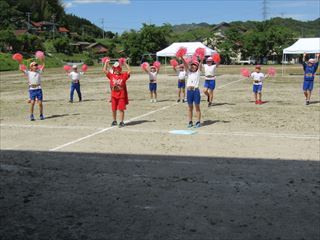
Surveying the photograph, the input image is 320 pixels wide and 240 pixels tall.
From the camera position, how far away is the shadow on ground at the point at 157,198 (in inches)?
183

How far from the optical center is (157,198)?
18.6 ft

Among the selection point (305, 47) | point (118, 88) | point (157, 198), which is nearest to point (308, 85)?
point (118, 88)

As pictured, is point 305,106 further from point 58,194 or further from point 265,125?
point 58,194

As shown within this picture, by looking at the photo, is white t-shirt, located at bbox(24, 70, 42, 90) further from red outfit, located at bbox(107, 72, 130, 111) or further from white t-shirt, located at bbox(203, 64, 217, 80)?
white t-shirt, located at bbox(203, 64, 217, 80)

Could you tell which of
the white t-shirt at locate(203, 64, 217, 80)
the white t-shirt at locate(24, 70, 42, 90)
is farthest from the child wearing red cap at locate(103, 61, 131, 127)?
the white t-shirt at locate(203, 64, 217, 80)

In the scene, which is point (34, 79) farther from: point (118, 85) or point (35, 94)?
point (118, 85)

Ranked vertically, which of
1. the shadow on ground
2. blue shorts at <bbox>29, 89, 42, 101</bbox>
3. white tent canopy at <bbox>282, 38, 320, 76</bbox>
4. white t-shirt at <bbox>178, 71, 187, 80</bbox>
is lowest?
the shadow on ground

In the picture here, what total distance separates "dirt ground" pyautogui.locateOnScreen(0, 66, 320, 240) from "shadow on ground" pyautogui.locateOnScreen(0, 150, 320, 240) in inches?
0.5

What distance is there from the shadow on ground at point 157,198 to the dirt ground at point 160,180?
0.01 meters

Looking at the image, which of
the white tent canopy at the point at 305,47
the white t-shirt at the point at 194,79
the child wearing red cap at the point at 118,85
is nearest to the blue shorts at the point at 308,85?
the white t-shirt at the point at 194,79

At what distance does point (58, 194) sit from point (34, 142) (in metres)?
4.03

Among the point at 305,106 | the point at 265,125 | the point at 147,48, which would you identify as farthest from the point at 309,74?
the point at 147,48

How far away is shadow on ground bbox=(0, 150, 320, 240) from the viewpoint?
4.64m

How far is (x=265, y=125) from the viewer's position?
11750 millimetres
